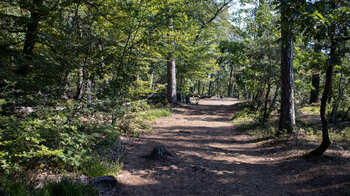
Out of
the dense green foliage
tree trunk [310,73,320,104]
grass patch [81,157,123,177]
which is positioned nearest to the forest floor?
grass patch [81,157,123,177]

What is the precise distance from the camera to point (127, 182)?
414 centimetres

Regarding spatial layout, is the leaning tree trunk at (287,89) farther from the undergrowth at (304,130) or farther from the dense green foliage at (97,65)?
the dense green foliage at (97,65)

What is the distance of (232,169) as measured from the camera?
5.19 m

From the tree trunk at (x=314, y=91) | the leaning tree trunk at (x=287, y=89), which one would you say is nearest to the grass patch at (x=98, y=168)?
the leaning tree trunk at (x=287, y=89)

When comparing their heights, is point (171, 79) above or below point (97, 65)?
above

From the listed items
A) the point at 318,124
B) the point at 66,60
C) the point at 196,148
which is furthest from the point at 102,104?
the point at 318,124

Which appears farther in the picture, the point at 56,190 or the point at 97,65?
the point at 97,65

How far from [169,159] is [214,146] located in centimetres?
226

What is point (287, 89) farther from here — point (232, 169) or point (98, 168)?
point (98, 168)

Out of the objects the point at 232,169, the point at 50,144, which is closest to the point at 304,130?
the point at 232,169

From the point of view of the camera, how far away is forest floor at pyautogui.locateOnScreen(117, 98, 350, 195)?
4.02m

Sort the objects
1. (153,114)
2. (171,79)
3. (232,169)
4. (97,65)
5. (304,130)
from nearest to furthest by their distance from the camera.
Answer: (232,169) < (97,65) < (304,130) < (153,114) < (171,79)

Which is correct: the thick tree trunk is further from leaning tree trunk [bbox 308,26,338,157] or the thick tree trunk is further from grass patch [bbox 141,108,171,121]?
leaning tree trunk [bbox 308,26,338,157]

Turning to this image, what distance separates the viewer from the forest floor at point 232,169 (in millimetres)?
4016
